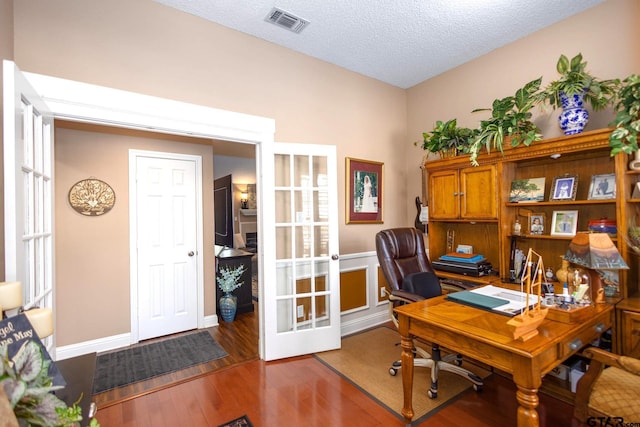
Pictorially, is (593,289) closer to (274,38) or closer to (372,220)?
(372,220)

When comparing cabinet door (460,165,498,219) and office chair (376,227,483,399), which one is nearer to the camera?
office chair (376,227,483,399)

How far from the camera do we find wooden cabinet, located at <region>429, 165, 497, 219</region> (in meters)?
2.75

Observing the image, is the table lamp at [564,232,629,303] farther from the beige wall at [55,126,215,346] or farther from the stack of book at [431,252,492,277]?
the beige wall at [55,126,215,346]

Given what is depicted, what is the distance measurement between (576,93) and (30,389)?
10.3 ft

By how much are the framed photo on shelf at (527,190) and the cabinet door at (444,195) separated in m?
0.48

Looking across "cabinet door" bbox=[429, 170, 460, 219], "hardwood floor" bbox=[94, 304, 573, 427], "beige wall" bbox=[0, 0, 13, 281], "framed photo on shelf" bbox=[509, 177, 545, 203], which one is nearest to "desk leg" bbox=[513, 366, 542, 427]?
"hardwood floor" bbox=[94, 304, 573, 427]

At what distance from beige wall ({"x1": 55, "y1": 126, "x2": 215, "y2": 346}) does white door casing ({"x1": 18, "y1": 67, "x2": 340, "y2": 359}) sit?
1.25 m

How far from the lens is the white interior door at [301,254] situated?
2842 millimetres

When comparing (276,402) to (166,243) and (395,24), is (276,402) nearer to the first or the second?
(166,243)

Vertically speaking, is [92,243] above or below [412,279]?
above

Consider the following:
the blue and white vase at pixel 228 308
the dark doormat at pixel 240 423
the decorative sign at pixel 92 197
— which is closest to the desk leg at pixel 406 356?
the dark doormat at pixel 240 423

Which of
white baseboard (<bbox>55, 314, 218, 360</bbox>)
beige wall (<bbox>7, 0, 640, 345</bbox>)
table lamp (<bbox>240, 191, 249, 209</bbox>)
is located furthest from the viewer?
table lamp (<bbox>240, 191, 249, 209</bbox>)

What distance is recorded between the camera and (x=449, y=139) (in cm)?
304

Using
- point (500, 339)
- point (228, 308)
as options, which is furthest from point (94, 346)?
point (500, 339)
